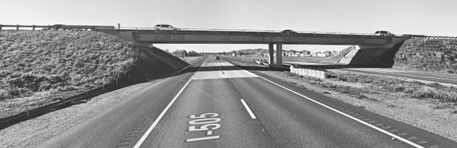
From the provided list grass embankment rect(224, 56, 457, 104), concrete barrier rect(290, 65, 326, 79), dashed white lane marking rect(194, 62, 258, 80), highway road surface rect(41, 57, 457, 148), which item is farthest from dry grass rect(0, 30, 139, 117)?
concrete barrier rect(290, 65, 326, 79)

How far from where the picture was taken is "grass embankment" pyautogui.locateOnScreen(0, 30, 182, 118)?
1686 centimetres

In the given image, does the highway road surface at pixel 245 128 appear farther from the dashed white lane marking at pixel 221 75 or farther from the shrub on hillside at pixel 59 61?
the dashed white lane marking at pixel 221 75

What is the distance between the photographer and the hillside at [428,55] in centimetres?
4288

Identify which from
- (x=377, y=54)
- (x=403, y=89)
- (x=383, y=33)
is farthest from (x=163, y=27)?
(x=383, y=33)

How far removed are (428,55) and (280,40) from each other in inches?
1117

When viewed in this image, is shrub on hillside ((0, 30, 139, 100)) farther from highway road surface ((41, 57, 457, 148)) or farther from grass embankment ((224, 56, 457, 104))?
grass embankment ((224, 56, 457, 104))

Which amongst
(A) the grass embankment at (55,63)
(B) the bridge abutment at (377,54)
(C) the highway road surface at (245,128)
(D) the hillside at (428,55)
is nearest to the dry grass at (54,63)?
(A) the grass embankment at (55,63)

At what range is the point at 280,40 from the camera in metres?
47.4

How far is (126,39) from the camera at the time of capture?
39.7 meters

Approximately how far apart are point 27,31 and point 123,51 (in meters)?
19.8

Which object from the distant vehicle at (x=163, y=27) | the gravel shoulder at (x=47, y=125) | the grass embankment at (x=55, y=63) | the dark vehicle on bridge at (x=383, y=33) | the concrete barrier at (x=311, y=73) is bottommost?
the gravel shoulder at (x=47, y=125)

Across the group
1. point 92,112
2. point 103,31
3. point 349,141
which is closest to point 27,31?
point 103,31

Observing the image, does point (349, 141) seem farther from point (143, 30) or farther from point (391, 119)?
point (143, 30)

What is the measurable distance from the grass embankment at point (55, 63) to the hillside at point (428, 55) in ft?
156
